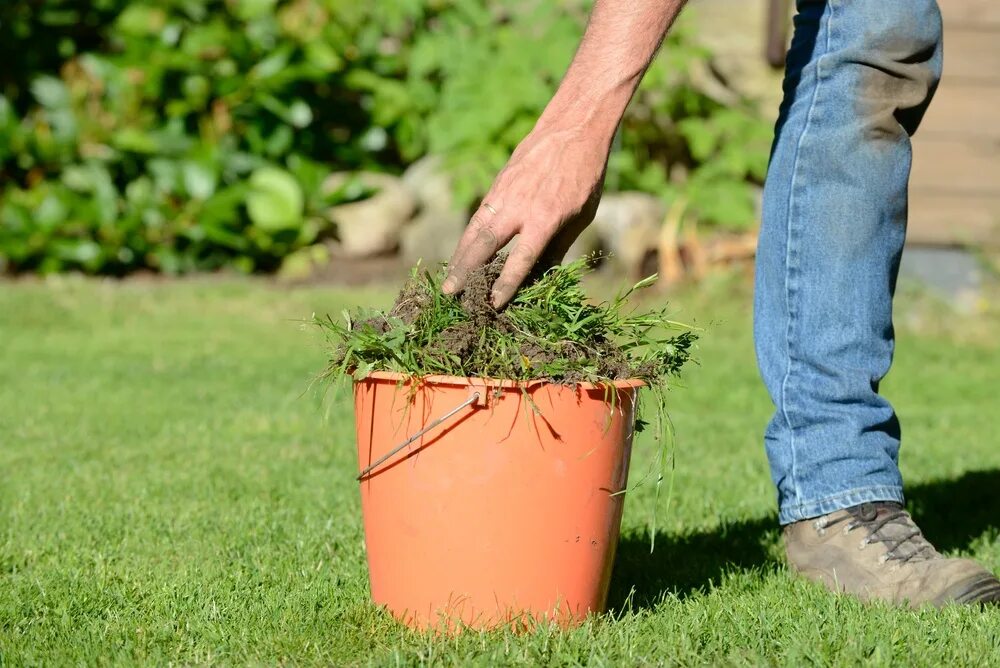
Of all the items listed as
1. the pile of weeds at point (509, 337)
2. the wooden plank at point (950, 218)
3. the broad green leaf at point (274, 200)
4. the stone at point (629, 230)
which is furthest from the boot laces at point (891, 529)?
the wooden plank at point (950, 218)

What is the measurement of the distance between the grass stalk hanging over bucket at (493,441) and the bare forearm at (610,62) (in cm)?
24

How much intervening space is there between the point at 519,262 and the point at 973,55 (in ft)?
19.6

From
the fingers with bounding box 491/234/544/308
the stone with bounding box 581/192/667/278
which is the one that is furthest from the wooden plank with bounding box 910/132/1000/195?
the fingers with bounding box 491/234/544/308

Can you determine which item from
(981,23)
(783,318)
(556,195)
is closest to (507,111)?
(981,23)

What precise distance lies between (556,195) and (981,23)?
5986mm

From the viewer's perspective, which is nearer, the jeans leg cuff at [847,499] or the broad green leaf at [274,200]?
the jeans leg cuff at [847,499]

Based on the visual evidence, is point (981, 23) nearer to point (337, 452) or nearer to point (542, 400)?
point (337, 452)

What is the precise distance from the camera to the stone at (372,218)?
6.96 metres

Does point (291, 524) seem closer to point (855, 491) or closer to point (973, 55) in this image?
point (855, 491)

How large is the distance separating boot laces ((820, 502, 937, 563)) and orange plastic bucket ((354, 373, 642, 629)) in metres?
0.56

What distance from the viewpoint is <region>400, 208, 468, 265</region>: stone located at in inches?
269

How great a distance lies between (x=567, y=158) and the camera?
6.19ft

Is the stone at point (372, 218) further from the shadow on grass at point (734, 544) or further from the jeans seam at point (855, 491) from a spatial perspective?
the jeans seam at point (855, 491)

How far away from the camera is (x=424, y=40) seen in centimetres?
696
